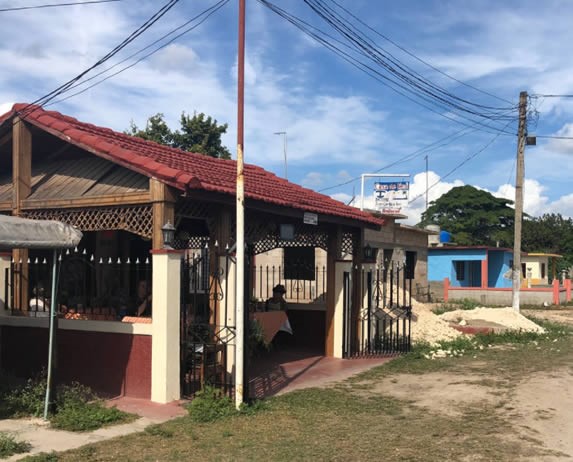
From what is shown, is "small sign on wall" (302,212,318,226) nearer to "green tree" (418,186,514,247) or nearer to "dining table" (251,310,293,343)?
"dining table" (251,310,293,343)

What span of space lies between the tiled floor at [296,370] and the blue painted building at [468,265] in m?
21.0

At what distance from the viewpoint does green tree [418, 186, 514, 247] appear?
179 ft

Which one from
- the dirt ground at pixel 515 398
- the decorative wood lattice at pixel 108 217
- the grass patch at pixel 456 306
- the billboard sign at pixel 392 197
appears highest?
the billboard sign at pixel 392 197

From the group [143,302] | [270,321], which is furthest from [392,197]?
[143,302]

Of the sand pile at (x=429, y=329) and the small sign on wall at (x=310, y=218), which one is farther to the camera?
the sand pile at (x=429, y=329)

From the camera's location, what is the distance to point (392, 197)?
29.5 meters

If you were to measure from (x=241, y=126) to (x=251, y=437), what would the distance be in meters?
3.62

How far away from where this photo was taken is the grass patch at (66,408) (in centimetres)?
673

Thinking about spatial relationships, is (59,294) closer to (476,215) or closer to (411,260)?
(411,260)

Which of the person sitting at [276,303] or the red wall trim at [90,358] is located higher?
the person sitting at [276,303]

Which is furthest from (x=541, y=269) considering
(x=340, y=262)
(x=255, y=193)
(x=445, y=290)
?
(x=255, y=193)

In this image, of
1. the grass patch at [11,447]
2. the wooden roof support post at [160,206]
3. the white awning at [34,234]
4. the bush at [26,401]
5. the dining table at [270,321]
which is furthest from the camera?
the dining table at [270,321]

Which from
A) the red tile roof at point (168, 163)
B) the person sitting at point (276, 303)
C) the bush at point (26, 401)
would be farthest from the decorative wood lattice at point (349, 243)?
the bush at point (26, 401)

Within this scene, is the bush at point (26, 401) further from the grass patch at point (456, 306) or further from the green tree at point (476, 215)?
the green tree at point (476, 215)
